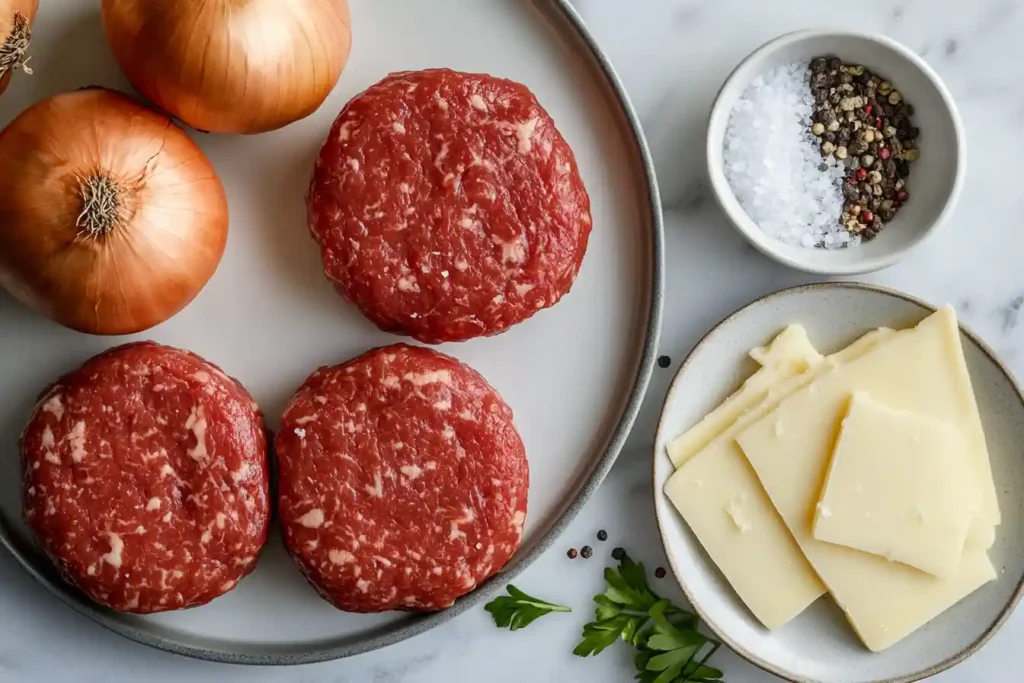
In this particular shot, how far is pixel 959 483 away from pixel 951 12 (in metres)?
1.29

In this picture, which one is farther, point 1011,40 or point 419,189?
point 1011,40

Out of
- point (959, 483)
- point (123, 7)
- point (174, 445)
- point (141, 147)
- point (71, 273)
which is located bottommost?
point (959, 483)

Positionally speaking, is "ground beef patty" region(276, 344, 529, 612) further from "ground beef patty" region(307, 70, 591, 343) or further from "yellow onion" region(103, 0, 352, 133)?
"yellow onion" region(103, 0, 352, 133)

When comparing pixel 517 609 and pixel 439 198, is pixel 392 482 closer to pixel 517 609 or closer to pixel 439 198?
pixel 517 609

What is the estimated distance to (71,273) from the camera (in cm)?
208

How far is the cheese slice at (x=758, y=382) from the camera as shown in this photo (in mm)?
2584

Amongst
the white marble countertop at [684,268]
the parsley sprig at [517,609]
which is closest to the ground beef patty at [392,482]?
the parsley sprig at [517,609]

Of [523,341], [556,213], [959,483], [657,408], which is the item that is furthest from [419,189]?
[959,483]

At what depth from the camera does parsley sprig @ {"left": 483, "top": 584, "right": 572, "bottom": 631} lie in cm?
262

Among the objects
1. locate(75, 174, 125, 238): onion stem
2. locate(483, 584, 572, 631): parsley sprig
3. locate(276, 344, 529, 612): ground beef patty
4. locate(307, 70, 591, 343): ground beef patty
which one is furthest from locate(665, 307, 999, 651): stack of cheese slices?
locate(75, 174, 125, 238): onion stem

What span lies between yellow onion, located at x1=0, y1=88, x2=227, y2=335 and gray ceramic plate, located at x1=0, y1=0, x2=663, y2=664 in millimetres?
253

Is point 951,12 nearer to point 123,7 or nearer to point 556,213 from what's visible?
point 556,213

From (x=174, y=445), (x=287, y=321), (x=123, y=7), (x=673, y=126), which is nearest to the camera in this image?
(x=123, y=7)

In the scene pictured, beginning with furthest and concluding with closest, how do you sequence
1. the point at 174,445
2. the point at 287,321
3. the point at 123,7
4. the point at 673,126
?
the point at 673,126 → the point at 287,321 → the point at 174,445 → the point at 123,7
